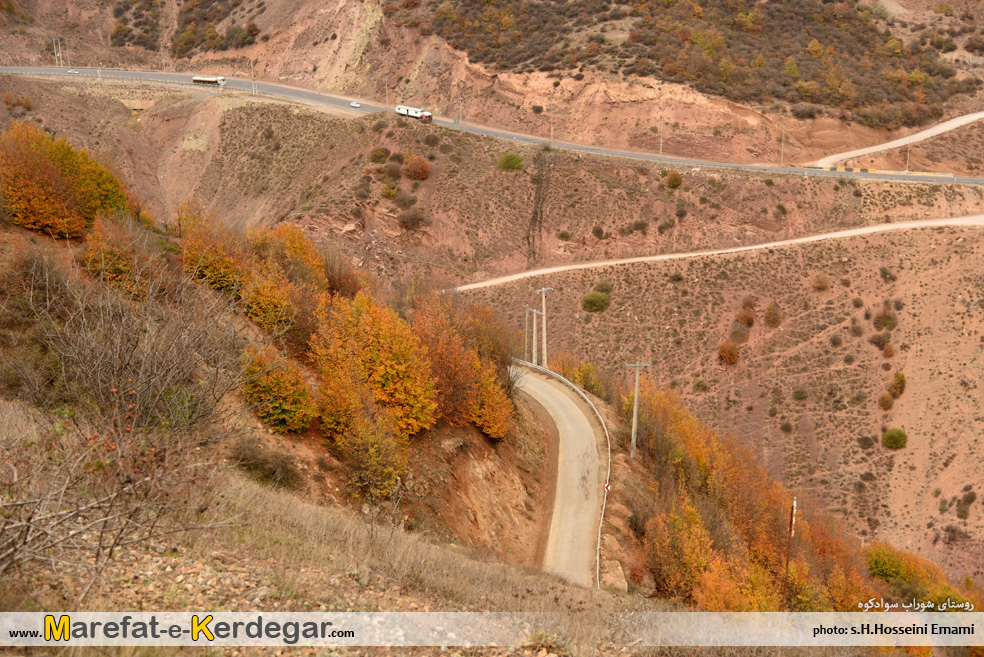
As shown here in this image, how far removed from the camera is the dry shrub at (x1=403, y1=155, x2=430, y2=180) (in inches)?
2418

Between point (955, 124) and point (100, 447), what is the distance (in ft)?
274

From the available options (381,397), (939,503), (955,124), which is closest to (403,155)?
(381,397)

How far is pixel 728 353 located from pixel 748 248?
34.2 feet

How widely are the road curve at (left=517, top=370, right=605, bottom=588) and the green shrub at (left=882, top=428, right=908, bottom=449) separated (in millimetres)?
23118

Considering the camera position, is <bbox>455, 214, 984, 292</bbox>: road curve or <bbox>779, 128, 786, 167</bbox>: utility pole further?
<bbox>779, 128, 786, 167</bbox>: utility pole

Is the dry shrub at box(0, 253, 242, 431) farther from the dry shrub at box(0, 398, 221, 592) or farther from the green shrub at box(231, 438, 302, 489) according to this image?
the green shrub at box(231, 438, 302, 489)

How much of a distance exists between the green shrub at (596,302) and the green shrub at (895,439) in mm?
20553

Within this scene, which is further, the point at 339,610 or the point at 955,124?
the point at 955,124

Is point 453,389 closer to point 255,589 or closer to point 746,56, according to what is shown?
point 255,589

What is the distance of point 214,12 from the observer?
314 ft

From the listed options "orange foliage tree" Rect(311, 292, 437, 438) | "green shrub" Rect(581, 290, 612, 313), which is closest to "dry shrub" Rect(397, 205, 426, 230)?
"green shrub" Rect(581, 290, 612, 313)

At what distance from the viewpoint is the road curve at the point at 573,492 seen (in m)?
24.8

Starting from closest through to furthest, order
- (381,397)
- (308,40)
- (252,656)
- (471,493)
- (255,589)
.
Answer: (252,656)
(255,589)
(381,397)
(471,493)
(308,40)

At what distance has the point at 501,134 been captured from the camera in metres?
68.7
